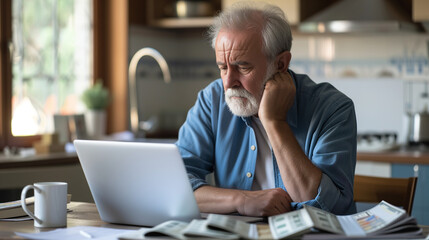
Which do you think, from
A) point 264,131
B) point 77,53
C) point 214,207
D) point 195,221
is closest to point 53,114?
point 77,53

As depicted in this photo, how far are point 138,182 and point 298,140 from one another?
68cm

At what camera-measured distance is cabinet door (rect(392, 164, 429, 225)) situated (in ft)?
10.9

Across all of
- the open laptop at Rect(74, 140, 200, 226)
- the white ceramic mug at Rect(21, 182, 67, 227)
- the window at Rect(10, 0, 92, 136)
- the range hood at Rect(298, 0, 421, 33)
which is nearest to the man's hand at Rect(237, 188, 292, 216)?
the open laptop at Rect(74, 140, 200, 226)

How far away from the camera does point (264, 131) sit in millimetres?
2180

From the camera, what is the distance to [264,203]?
67.2 inches

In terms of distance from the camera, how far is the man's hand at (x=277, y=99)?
1987 mm

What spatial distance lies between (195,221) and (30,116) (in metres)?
2.53

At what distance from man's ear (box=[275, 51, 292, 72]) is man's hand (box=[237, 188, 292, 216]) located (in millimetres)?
507

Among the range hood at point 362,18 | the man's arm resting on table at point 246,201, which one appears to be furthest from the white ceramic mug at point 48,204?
the range hood at point 362,18

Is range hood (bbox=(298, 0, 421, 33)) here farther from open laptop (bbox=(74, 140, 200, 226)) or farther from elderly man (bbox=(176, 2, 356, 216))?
open laptop (bbox=(74, 140, 200, 226))

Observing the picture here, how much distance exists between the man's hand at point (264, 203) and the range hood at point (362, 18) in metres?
2.43

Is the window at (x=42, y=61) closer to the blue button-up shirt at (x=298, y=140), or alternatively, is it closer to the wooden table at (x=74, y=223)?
the blue button-up shirt at (x=298, y=140)

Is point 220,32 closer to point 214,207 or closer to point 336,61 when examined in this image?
point 214,207

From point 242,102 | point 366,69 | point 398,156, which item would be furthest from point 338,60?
point 242,102
